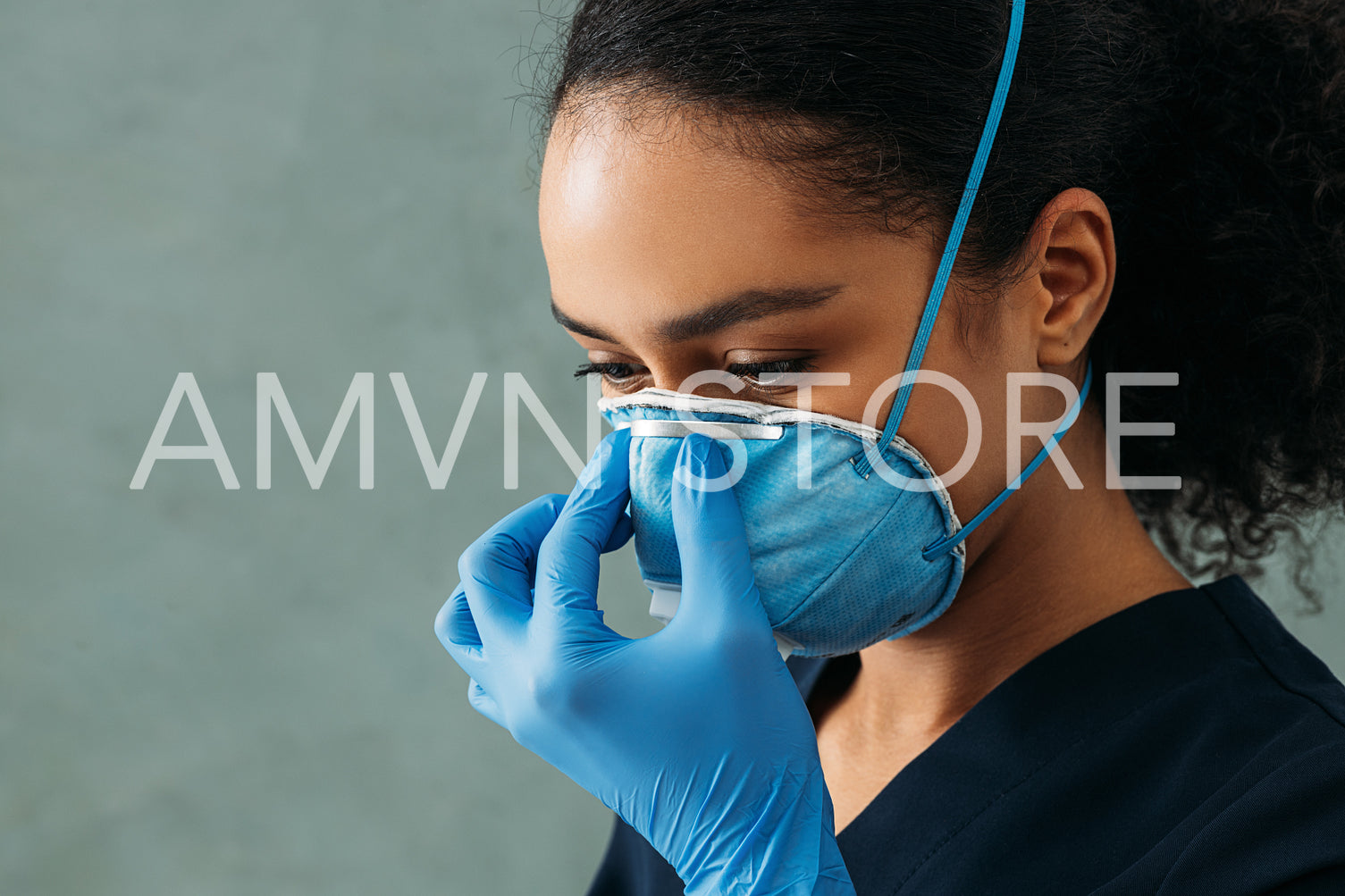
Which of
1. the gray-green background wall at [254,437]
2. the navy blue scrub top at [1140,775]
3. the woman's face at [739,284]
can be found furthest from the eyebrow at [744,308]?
the gray-green background wall at [254,437]

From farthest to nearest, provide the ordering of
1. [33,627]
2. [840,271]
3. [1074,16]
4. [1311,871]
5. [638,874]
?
[33,627] → [638,874] → [1074,16] → [840,271] → [1311,871]

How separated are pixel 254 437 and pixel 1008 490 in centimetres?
150

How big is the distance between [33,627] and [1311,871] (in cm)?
201

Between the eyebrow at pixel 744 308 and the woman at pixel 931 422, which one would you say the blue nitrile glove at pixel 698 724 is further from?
the eyebrow at pixel 744 308

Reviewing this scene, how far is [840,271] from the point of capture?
937 mm

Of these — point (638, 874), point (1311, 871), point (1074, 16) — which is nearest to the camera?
point (1311, 871)

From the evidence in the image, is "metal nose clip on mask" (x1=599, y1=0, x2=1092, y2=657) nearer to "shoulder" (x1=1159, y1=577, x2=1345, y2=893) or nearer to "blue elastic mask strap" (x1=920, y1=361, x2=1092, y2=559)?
"blue elastic mask strap" (x1=920, y1=361, x2=1092, y2=559)

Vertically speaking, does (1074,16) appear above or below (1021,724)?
above

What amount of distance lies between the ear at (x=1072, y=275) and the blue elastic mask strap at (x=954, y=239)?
0.29 ft

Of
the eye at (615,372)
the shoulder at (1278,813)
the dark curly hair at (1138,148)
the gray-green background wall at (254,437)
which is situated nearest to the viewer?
the shoulder at (1278,813)

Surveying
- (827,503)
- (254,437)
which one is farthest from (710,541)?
(254,437)

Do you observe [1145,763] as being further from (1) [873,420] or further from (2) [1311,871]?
(1) [873,420]

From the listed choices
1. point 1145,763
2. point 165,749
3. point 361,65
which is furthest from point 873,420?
point 165,749

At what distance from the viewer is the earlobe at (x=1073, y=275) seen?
104cm
